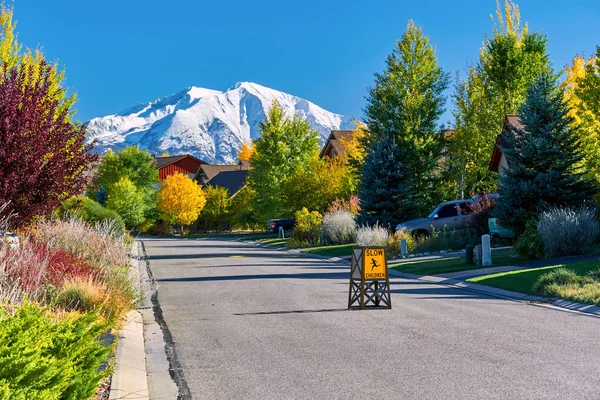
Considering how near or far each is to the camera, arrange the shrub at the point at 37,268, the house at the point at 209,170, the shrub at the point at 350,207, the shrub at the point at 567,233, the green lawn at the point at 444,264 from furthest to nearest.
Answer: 1. the house at the point at 209,170
2. the shrub at the point at 350,207
3. the shrub at the point at 567,233
4. the green lawn at the point at 444,264
5. the shrub at the point at 37,268

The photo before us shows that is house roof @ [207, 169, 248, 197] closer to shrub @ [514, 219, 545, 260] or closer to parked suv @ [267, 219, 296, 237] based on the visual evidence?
parked suv @ [267, 219, 296, 237]

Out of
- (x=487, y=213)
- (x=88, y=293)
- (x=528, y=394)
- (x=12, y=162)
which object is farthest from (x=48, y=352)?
(x=487, y=213)

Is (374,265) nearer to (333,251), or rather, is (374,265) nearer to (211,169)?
(333,251)

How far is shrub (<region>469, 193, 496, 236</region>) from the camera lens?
29266 millimetres

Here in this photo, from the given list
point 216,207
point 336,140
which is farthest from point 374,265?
point 216,207

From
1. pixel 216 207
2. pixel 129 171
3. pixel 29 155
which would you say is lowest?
pixel 29 155

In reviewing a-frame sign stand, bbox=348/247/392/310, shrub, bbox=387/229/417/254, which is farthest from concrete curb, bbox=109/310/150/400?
shrub, bbox=387/229/417/254

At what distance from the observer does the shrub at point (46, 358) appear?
16.0 ft

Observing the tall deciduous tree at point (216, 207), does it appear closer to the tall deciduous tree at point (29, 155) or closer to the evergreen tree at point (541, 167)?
the evergreen tree at point (541, 167)

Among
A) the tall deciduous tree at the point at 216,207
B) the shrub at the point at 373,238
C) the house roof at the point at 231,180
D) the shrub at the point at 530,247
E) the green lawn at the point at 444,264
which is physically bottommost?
the green lawn at the point at 444,264

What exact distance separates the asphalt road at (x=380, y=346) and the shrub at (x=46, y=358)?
1476 mm

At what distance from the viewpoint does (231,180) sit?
9138 cm

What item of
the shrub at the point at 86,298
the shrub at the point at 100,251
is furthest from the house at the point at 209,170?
the shrub at the point at 86,298

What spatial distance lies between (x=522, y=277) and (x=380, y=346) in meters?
9.21
